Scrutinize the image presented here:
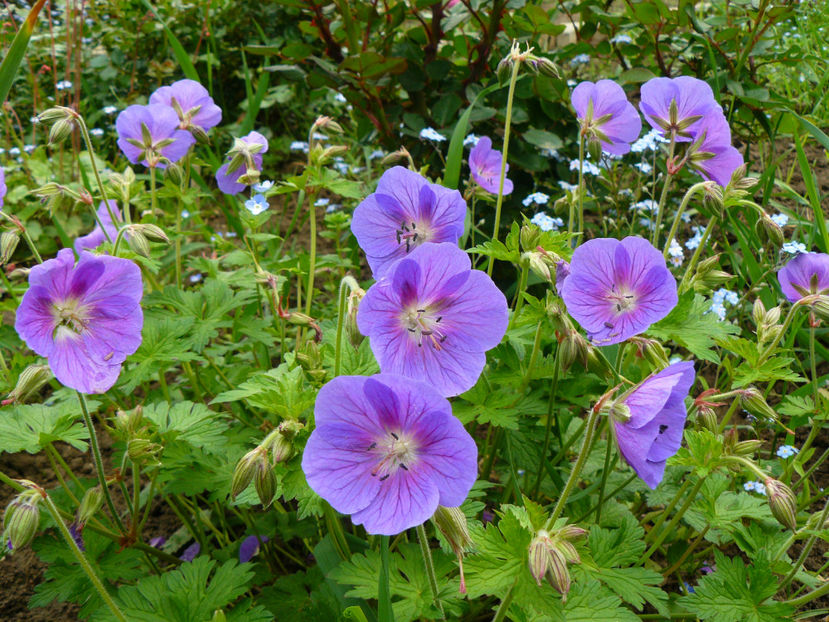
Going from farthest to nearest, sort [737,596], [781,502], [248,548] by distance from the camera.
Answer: [248,548]
[737,596]
[781,502]

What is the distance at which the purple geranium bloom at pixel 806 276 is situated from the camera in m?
1.81

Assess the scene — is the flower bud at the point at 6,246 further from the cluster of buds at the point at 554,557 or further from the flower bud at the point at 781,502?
the flower bud at the point at 781,502

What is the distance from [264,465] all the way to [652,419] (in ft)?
2.17

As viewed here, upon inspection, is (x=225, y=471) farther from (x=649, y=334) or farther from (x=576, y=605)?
(x=649, y=334)

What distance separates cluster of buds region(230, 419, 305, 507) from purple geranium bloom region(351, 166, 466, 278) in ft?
1.16

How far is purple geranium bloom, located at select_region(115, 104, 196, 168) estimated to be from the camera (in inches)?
85.9

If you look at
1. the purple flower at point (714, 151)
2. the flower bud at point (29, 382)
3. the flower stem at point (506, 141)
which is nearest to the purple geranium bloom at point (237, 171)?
the flower stem at point (506, 141)

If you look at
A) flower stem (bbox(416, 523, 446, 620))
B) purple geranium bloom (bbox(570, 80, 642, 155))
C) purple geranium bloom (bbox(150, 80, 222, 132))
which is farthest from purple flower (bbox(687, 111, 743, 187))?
purple geranium bloom (bbox(150, 80, 222, 132))

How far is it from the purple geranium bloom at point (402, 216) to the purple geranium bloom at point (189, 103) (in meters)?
1.08

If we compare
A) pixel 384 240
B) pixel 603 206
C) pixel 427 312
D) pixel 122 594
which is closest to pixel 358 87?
pixel 603 206

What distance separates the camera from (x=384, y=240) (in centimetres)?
145

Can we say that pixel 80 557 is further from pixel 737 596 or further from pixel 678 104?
pixel 678 104

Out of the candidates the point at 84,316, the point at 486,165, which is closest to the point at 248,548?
the point at 84,316

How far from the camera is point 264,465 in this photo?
4.17ft
